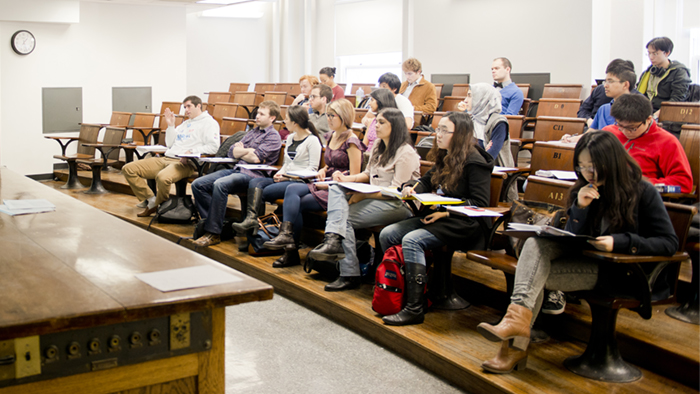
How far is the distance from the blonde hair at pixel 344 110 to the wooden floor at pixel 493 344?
1.05 metres

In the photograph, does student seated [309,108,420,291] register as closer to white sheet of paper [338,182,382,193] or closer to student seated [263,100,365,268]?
white sheet of paper [338,182,382,193]

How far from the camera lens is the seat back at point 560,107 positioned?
5.96m

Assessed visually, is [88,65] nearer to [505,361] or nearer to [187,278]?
[505,361]

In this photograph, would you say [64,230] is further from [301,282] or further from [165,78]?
[165,78]

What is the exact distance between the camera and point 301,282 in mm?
3721

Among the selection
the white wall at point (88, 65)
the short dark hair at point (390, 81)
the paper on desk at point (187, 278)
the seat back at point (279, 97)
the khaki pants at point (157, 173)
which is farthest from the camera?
the white wall at point (88, 65)

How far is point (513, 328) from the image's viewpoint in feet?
→ 7.51

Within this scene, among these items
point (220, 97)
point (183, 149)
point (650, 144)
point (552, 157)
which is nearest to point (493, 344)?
point (650, 144)

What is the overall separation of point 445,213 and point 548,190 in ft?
1.61

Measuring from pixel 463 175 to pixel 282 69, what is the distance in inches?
382

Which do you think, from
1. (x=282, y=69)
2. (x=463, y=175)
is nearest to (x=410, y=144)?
(x=463, y=175)

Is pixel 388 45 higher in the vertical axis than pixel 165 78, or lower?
higher

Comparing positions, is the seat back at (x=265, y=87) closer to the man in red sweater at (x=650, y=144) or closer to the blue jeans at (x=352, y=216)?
the blue jeans at (x=352, y=216)

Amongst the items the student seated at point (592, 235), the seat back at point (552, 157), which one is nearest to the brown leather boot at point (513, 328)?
the student seated at point (592, 235)
